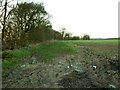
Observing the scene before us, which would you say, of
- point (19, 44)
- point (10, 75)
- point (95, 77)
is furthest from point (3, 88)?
point (19, 44)

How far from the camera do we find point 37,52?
13914mm

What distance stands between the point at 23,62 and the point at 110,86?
4.59m

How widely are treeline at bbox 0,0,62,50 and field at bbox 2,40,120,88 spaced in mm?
1028

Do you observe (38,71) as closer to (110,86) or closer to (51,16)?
(110,86)

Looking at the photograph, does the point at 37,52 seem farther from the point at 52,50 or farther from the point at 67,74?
the point at 67,74

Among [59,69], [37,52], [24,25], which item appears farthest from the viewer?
[24,25]

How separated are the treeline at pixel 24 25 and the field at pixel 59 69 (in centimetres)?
103

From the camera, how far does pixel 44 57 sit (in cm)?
1268

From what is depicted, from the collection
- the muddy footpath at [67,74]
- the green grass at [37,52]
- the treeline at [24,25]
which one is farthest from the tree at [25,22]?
the muddy footpath at [67,74]

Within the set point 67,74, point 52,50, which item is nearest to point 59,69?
point 67,74

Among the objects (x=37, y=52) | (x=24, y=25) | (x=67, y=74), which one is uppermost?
(x=24, y=25)

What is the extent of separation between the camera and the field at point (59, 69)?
917 cm

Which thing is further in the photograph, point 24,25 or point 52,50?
point 24,25

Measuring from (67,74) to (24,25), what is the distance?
11.5 meters
